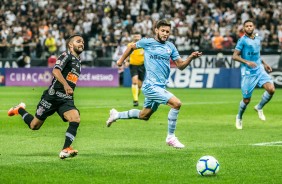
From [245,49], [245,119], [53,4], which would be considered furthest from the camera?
[53,4]

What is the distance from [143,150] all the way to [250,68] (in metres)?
5.66

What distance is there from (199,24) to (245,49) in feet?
72.3

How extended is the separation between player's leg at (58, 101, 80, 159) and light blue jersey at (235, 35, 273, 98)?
6594mm

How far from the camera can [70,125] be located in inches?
463

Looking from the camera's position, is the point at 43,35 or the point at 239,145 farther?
the point at 43,35

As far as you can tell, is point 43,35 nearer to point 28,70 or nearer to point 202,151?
point 28,70

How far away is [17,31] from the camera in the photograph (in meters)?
42.8

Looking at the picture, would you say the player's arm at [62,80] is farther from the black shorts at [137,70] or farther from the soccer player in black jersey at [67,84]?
the black shorts at [137,70]

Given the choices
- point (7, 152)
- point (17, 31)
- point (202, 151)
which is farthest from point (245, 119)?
point (17, 31)

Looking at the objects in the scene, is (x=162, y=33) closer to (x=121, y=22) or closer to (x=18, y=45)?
(x=121, y=22)

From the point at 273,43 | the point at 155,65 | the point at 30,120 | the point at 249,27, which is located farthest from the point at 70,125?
the point at 273,43

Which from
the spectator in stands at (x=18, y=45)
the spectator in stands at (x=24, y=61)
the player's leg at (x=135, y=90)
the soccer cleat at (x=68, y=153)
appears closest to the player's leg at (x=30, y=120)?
the soccer cleat at (x=68, y=153)

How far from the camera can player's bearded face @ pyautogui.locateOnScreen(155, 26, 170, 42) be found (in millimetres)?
13383

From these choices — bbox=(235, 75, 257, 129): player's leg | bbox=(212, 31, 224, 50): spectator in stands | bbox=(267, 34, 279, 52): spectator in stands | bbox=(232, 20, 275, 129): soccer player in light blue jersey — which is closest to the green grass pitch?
bbox=(235, 75, 257, 129): player's leg
